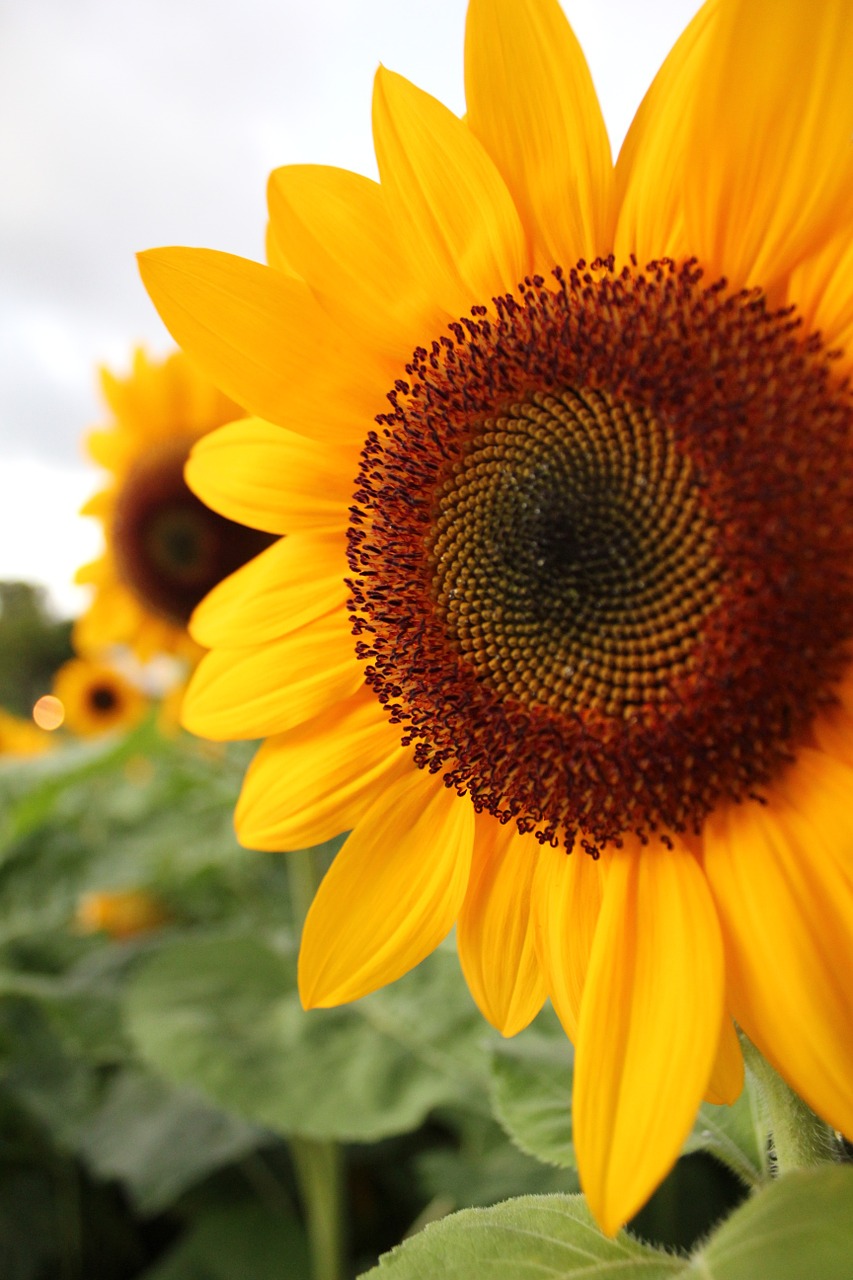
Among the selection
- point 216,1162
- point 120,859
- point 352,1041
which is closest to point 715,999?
point 352,1041

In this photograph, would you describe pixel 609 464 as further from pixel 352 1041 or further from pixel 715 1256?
pixel 352 1041

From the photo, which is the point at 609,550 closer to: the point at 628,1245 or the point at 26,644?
the point at 628,1245

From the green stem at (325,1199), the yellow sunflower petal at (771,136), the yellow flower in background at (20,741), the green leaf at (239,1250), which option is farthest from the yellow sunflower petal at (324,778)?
the yellow flower in background at (20,741)

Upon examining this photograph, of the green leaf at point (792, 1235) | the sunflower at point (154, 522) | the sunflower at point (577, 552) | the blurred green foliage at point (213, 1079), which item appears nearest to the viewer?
the green leaf at point (792, 1235)

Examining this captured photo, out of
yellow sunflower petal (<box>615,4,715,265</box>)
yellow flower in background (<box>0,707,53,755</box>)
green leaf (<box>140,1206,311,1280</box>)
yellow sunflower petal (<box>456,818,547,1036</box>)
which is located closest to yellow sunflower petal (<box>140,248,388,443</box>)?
yellow sunflower petal (<box>615,4,715,265</box>)

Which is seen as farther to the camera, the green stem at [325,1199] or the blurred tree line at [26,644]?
the blurred tree line at [26,644]

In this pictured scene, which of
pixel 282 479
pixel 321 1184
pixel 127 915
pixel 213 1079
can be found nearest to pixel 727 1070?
pixel 282 479

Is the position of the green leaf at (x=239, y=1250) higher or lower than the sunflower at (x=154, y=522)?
lower

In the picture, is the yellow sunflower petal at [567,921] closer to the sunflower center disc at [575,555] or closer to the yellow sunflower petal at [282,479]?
the sunflower center disc at [575,555]

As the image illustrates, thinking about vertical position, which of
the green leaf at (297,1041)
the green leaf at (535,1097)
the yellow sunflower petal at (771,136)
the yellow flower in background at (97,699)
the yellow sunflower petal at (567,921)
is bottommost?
the yellow flower in background at (97,699)
